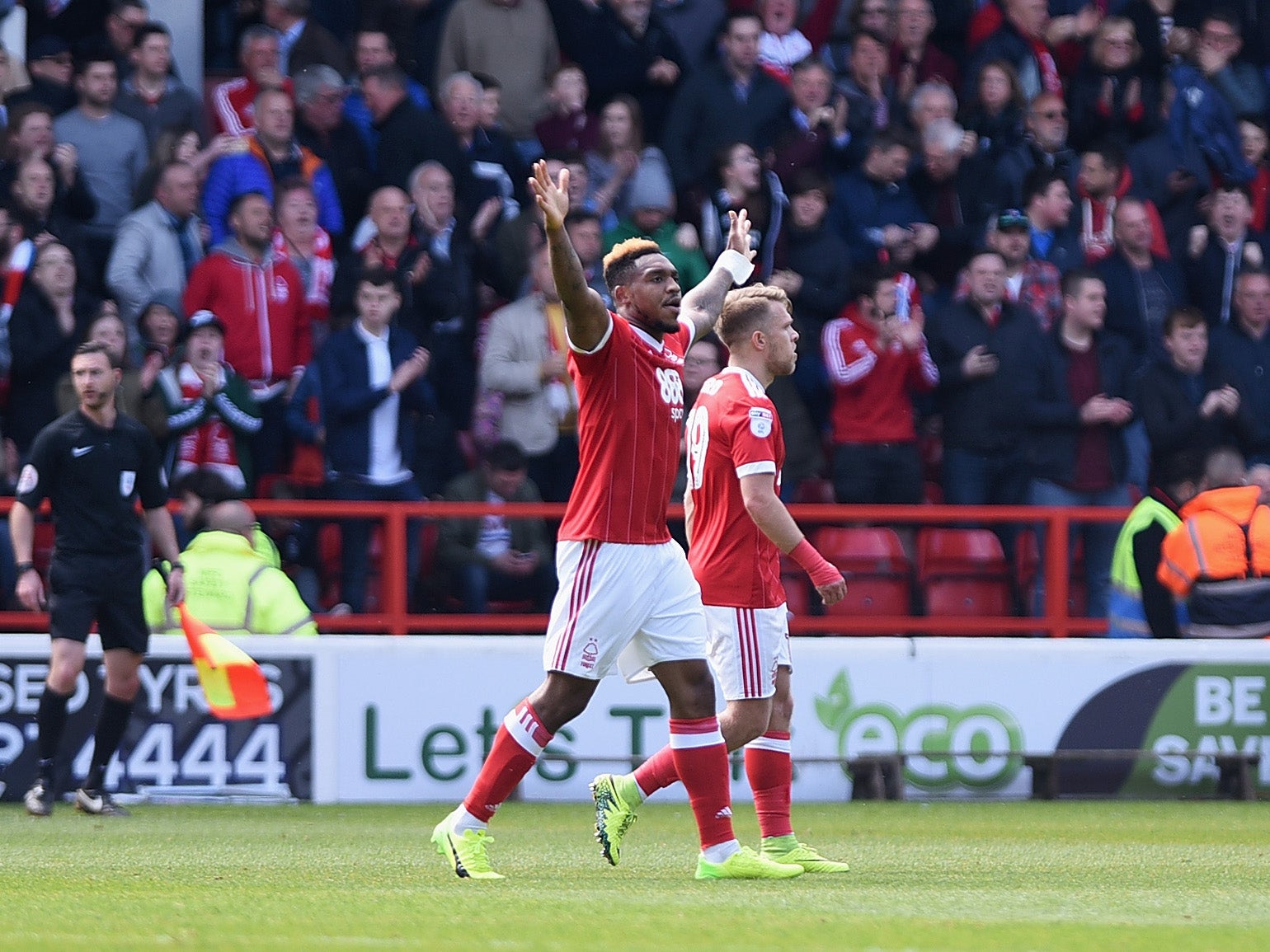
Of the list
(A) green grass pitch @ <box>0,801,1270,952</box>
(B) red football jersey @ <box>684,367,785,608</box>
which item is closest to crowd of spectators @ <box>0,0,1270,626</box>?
(A) green grass pitch @ <box>0,801,1270,952</box>

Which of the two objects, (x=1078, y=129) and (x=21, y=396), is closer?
(x=21, y=396)

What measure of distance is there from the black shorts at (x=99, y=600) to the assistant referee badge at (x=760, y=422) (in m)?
4.33

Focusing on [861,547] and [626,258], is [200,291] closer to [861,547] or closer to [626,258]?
[861,547]

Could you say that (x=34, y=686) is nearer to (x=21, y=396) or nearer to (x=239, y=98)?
(x=21, y=396)

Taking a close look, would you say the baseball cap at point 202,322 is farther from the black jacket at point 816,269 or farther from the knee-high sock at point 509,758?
the knee-high sock at point 509,758

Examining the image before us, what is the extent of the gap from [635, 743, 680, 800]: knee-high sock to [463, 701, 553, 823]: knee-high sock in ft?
1.90

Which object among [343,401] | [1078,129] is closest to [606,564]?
[343,401]

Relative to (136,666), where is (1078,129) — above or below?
above

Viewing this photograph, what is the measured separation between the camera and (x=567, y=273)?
6.71m

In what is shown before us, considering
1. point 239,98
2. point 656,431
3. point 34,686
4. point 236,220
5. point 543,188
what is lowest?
point 34,686

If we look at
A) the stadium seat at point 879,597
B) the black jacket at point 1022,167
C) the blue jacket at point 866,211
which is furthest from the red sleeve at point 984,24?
the stadium seat at point 879,597

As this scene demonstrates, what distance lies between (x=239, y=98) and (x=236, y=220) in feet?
5.32

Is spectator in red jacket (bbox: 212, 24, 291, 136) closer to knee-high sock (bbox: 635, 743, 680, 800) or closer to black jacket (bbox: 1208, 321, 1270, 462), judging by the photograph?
black jacket (bbox: 1208, 321, 1270, 462)

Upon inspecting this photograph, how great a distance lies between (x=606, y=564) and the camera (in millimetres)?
7176
